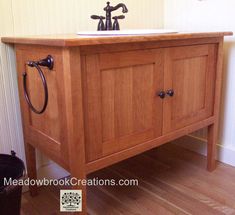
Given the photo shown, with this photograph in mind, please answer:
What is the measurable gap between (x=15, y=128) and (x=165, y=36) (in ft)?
2.59

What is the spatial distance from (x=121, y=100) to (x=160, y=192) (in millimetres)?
590

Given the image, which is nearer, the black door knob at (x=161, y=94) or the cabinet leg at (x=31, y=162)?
the black door knob at (x=161, y=94)

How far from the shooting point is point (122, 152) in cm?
112

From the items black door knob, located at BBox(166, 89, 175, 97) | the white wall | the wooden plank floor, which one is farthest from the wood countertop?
the wooden plank floor

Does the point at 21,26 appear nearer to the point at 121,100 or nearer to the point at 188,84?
the point at 121,100

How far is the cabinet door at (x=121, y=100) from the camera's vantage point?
100cm

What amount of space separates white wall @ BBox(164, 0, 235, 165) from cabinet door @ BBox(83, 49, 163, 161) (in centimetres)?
60

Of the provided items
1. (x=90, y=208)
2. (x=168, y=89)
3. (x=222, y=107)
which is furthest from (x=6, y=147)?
(x=222, y=107)

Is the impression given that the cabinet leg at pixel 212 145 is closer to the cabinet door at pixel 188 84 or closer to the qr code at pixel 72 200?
the cabinet door at pixel 188 84

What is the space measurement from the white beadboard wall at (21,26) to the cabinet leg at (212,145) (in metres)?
0.81

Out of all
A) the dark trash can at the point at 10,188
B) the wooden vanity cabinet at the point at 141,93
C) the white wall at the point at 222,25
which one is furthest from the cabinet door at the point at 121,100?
the white wall at the point at 222,25

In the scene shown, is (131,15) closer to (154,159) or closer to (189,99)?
(189,99)

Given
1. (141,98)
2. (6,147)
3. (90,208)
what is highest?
Result: (141,98)

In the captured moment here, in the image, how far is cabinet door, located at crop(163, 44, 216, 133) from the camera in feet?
4.04
